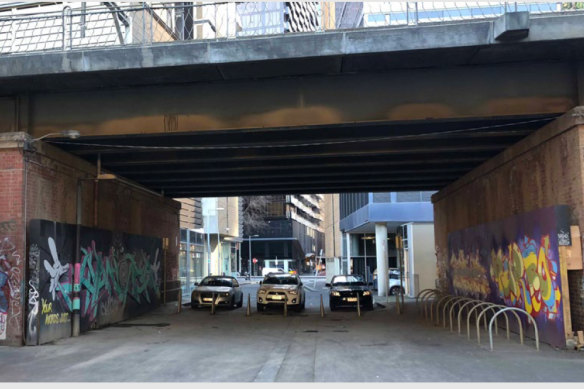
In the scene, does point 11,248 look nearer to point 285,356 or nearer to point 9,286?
point 9,286

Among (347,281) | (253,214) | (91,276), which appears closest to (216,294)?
(347,281)

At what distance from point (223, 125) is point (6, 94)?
20.0 feet

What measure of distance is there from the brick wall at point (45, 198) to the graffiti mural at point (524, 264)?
12744mm

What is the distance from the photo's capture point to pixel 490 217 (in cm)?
1781

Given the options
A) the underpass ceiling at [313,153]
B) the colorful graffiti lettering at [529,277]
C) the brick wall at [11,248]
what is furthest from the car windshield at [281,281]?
the brick wall at [11,248]

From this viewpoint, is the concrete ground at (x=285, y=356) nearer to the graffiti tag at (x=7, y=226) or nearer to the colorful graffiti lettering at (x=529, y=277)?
the colorful graffiti lettering at (x=529, y=277)

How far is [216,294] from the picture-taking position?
23.4 meters

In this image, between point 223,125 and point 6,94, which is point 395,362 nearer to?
point 223,125

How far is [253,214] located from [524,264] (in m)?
74.5

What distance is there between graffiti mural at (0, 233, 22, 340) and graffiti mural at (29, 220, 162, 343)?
510 millimetres

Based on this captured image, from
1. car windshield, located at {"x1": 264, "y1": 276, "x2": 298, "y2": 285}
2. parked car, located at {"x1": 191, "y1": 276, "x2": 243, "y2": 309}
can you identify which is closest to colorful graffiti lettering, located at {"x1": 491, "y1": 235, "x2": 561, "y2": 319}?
car windshield, located at {"x1": 264, "y1": 276, "x2": 298, "y2": 285}

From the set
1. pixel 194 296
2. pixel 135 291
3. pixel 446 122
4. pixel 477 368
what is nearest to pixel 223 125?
pixel 446 122

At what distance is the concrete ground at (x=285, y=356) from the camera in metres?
9.30

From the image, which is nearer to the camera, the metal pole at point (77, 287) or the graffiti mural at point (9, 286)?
the graffiti mural at point (9, 286)
